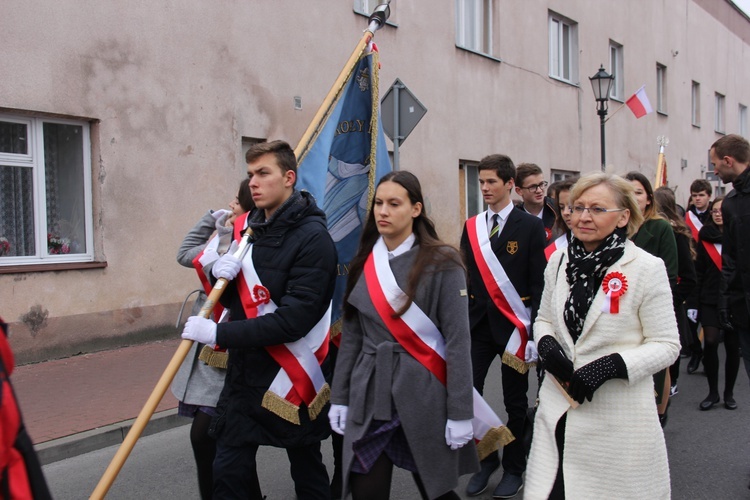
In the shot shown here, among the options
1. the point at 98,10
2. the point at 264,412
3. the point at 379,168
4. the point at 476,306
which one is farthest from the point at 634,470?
the point at 98,10

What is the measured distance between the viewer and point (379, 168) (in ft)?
14.8

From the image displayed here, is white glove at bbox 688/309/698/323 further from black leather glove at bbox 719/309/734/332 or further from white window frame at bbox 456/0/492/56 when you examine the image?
white window frame at bbox 456/0/492/56

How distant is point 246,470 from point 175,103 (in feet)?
23.1

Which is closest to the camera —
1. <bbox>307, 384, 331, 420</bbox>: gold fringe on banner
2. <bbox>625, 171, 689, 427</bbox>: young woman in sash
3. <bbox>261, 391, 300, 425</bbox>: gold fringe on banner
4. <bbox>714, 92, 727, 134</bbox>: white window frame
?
<bbox>261, 391, 300, 425</bbox>: gold fringe on banner

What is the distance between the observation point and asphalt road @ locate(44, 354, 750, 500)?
4570 millimetres

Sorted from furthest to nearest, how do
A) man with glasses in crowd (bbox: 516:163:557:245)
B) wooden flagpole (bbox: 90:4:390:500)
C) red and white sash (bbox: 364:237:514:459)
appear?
1. man with glasses in crowd (bbox: 516:163:557:245)
2. red and white sash (bbox: 364:237:514:459)
3. wooden flagpole (bbox: 90:4:390:500)

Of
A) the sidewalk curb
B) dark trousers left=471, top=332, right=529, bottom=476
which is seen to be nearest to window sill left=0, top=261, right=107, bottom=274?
the sidewalk curb

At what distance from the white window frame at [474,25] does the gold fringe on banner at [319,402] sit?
12019 mm

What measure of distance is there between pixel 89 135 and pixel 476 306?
597 cm

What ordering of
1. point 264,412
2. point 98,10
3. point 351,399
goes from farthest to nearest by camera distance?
point 98,10, point 264,412, point 351,399

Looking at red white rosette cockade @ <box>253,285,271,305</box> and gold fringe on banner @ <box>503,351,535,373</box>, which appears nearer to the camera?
red white rosette cockade @ <box>253,285,271,305</box>

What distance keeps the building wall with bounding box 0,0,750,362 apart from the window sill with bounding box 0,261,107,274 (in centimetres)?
6

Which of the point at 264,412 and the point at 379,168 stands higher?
the point at 379,168

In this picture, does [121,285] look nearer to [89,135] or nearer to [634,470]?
[89,135]
